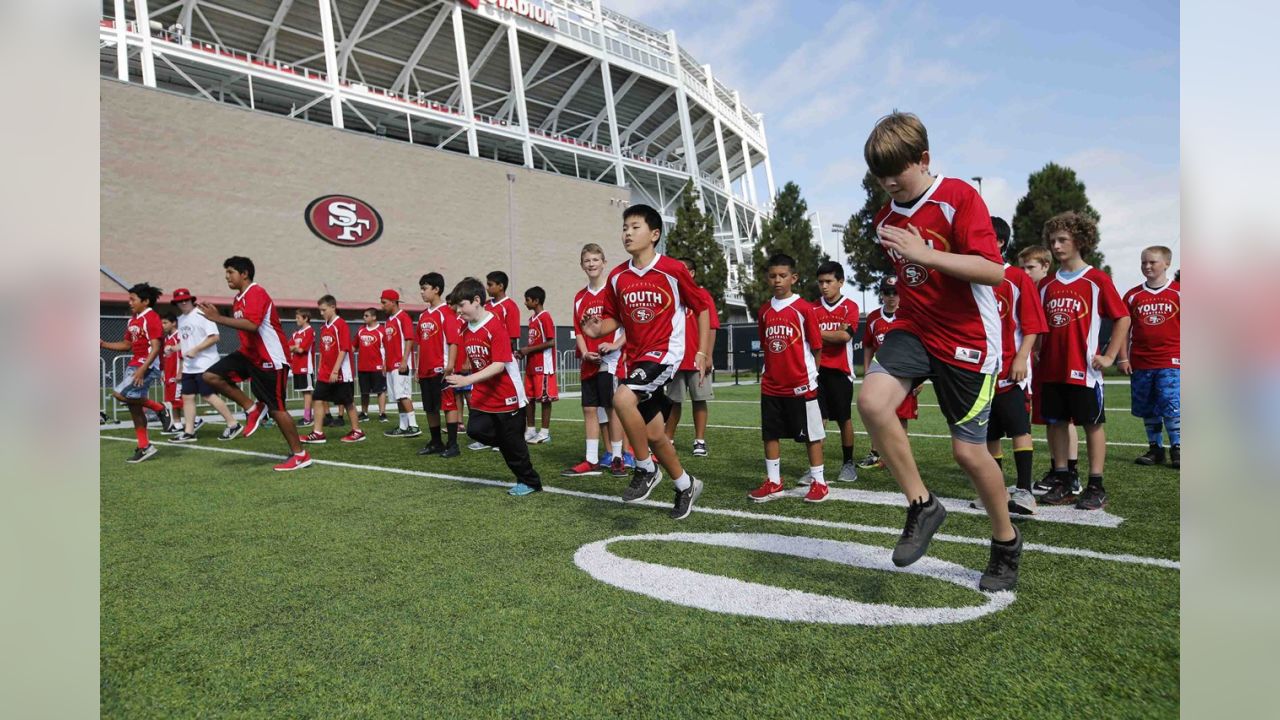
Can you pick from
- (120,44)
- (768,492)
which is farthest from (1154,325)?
(120,44)

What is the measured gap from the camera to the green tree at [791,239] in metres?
42.8

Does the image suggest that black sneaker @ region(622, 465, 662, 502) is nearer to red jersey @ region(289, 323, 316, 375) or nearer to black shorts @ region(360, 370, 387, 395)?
black shorts @ region(360, 370, 387, 395)

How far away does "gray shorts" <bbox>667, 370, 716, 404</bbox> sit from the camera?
6.65 metres

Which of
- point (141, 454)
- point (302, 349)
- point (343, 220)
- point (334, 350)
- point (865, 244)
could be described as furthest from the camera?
point (865, 244)

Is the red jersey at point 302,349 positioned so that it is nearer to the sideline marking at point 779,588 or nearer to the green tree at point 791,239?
the sideline marking at point 779,588

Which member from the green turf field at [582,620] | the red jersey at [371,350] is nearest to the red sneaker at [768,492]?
the green turf field at [582,620]

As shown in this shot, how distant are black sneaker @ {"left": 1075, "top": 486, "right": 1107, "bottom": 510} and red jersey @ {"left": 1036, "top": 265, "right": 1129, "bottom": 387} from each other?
2.51 feet

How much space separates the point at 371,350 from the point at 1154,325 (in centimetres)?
1069

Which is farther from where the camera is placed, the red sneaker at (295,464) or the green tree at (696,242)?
the green tree at (696,242)

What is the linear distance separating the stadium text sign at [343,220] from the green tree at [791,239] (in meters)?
22.0

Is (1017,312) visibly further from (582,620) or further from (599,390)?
(599,390)

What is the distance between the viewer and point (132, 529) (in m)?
4.74

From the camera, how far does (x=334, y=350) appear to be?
1054 cm
